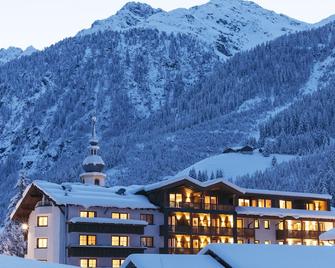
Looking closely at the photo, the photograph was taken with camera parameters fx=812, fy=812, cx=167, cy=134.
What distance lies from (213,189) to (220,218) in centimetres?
334

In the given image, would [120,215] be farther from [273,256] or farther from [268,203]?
[273,256]

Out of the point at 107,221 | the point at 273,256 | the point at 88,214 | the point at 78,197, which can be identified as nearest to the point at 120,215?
the point at 107,221

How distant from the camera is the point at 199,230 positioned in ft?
290

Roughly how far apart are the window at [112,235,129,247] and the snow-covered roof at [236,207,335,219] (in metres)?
15.2

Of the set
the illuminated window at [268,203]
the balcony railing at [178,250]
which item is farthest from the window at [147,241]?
the illuminated window at [268,203]

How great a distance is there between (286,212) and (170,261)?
124ft

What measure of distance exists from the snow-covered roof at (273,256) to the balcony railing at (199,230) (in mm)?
24211

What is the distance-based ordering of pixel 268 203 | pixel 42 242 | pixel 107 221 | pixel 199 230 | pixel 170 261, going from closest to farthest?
pixel 170 261 → pixel 107 221 → pixel 42 242 → pixel 199 230 → pixel 268 203

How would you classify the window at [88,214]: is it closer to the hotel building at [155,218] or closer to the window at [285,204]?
the hotel building at [155,218]

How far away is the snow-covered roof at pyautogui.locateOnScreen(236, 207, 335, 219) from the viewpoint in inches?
3632

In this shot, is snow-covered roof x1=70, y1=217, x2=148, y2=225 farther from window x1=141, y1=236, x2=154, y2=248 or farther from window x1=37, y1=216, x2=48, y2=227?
window x1=37, y1=216, x2=48, y2=227

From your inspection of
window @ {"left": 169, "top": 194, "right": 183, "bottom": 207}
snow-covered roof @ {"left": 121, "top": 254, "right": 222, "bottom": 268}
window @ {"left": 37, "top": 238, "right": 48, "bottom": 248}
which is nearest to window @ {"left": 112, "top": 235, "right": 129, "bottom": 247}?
window @ {"left": 37, "top": 238, "right": 48, "bottom": 248}

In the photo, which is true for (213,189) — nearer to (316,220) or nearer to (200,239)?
(200,239)

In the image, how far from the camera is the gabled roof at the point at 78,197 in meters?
81.1
